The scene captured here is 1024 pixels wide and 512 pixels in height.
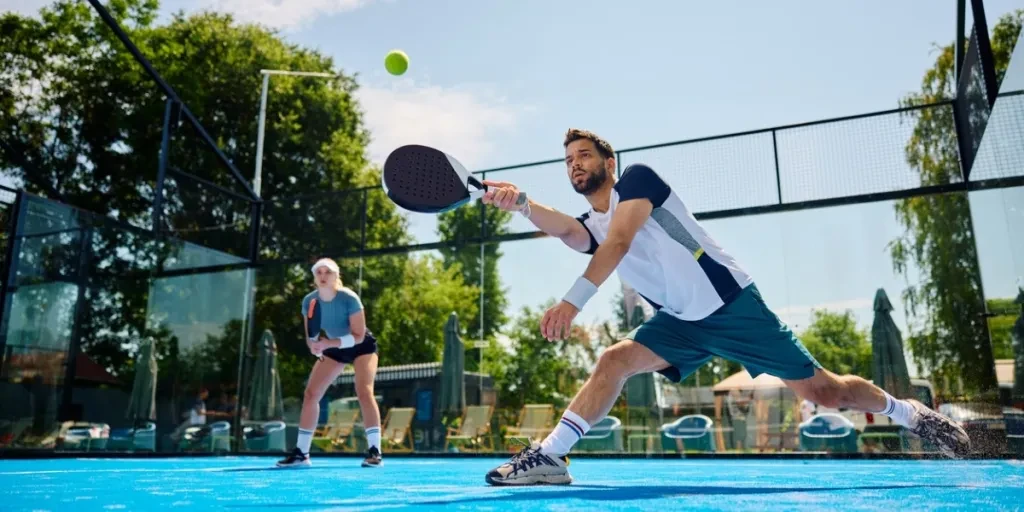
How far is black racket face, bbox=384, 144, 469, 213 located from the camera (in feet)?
10.9

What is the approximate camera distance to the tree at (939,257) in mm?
9469

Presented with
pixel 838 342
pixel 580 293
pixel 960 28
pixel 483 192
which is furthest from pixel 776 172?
pixel 580 293

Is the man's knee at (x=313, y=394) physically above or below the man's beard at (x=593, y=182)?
below

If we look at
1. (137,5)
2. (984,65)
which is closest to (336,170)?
(137,5)

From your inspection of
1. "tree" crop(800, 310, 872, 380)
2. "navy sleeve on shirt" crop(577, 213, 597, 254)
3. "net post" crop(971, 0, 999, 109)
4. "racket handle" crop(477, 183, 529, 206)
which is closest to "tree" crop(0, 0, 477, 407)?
"tree" crop(800, 310, 872, 380)

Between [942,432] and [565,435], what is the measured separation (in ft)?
6.01

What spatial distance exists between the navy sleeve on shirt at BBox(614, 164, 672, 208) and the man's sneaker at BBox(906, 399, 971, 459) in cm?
167

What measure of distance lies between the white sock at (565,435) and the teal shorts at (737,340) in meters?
0.46

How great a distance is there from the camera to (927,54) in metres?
14.5

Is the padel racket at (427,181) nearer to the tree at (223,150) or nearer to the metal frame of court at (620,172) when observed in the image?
the metal frame of court at (620,172)

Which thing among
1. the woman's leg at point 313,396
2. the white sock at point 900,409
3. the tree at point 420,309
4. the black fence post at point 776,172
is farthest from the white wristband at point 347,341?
the black fence post at point 776,172

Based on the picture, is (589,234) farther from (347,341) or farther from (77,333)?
(77,333)

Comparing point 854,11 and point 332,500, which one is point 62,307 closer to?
point 332,500

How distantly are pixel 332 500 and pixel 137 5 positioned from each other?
2316cm
